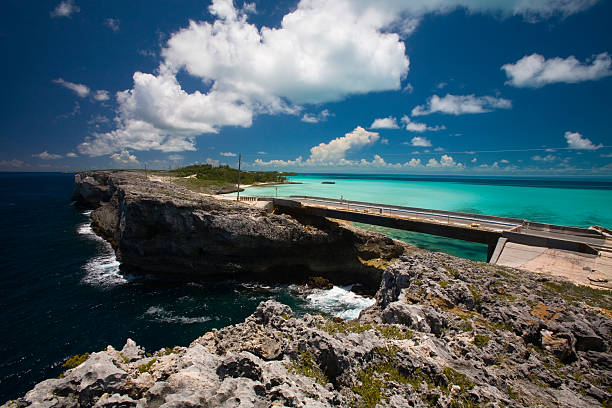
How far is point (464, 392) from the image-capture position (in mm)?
5707

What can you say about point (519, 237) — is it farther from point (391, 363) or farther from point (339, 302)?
point (391, 363)

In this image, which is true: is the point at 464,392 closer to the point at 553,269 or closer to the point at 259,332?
the point at 259,332

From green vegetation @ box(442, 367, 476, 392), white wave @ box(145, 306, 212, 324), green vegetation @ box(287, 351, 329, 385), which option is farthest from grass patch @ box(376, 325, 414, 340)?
white wave @ box(145, 306, 212, 324)

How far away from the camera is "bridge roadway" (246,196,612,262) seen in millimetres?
17781

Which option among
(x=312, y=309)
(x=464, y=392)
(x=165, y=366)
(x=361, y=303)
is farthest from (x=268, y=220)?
(x=464, y=392)

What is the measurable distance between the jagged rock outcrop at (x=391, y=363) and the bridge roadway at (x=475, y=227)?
9628 mm

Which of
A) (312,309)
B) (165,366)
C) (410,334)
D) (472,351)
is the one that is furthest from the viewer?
(312,309)

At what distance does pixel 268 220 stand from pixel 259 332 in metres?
20.8

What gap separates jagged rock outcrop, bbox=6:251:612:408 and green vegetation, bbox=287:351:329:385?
0.09 feet

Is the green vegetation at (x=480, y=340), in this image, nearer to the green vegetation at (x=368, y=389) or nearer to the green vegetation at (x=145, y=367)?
the green vegetation at (x=368, y=389)

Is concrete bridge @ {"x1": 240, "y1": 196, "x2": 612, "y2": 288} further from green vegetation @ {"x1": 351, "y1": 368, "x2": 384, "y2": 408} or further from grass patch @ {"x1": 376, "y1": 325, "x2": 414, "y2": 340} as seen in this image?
green vegetation @ {"x1": 351, "y1": 368, "x2": 384, "y2": 408}

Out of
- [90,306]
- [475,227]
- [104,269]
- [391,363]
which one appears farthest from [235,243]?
[475,227]

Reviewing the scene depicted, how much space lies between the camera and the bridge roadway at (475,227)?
58.3ft

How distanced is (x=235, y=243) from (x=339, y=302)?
43.9 ft
